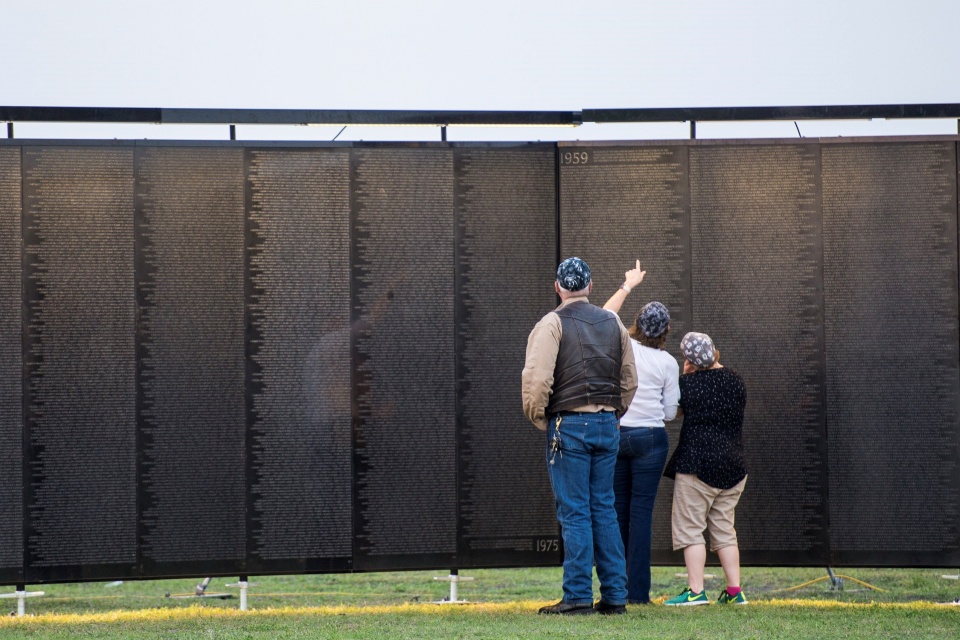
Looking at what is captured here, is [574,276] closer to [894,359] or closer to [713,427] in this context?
[713,427]

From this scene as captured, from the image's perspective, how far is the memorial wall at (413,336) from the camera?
7199 millimetres

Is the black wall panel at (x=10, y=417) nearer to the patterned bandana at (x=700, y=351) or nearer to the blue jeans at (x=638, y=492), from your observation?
the blue jeans at (x=638, y=492)

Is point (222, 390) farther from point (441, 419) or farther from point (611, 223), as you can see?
point (611, 223)

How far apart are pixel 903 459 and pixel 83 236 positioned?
585 centimetres

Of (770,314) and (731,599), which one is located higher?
(770,314)

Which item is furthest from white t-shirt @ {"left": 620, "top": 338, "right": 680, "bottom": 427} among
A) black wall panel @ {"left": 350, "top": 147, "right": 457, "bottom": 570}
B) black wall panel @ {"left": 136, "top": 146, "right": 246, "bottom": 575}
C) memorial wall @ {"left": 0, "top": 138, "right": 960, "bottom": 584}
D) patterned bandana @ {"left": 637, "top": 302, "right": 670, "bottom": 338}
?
black wall panel @ {"left": 136, "top": 146, "right": 246, "bottom": 575}

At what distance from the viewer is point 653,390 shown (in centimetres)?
655

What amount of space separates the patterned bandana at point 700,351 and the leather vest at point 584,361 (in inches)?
29.0

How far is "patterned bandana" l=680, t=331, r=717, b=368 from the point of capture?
6.62 meters

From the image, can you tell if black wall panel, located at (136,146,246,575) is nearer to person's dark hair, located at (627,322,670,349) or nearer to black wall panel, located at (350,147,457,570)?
black wall panel, located at (350,147,457,570)

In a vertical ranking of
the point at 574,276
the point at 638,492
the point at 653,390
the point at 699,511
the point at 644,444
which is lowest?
the point at 699,511

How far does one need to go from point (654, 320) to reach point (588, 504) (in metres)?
1.27

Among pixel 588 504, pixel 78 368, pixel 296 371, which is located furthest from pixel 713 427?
pixel 78 368

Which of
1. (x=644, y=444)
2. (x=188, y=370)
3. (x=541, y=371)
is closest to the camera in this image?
(x=541, y=371)
